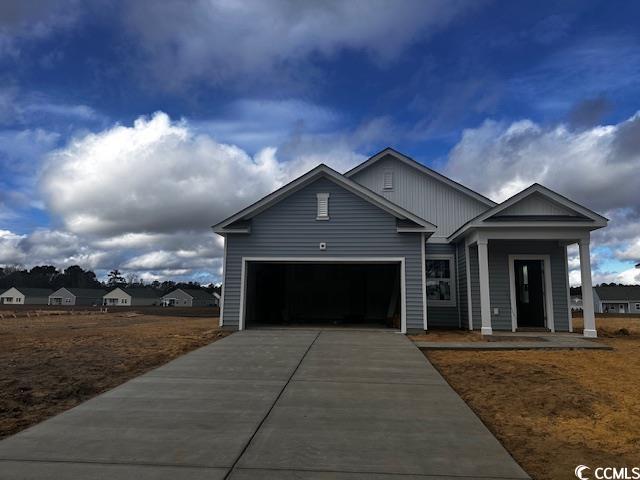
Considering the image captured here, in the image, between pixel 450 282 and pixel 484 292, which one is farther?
pixel 450 282

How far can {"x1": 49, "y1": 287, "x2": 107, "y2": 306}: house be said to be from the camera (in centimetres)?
8529

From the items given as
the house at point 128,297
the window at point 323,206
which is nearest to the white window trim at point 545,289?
the window at point 323,206

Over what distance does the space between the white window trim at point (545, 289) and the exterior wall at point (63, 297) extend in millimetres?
89239

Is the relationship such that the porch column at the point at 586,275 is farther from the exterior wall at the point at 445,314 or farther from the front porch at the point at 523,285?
the exterior wall at the point at 445,314

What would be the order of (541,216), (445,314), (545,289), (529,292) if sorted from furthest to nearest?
1. (445,314)
2. (529,292)
3. (545,289)
4. (541,216)

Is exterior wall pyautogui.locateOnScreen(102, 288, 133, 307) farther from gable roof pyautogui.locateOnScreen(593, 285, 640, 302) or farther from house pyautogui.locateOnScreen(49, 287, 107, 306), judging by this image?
gable roof pyautogui.locateOnScreen(593, 285, 640, 302)

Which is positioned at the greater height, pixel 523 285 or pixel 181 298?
pixel 523 285

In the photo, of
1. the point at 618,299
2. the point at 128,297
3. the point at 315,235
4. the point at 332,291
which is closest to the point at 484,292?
the point at 315,235

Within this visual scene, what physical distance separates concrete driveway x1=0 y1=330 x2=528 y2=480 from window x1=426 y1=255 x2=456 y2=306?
7868 mm

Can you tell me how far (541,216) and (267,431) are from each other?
10.9 meters

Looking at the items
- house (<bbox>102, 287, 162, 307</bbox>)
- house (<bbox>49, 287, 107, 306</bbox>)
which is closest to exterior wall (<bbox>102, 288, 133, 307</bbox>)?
house (<bbox>102, 287, 162, 307</bbox>)

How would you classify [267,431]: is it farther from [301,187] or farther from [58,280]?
[58,280]

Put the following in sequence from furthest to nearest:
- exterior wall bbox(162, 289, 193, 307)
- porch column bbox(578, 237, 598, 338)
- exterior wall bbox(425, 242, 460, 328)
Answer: exterior wall bbox(162, 289, 193, 307)
exterior wall bbox(425, 242, 460, 328)
porch column bbox(578, 237, 598, 338)

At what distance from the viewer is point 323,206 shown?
557 inches
